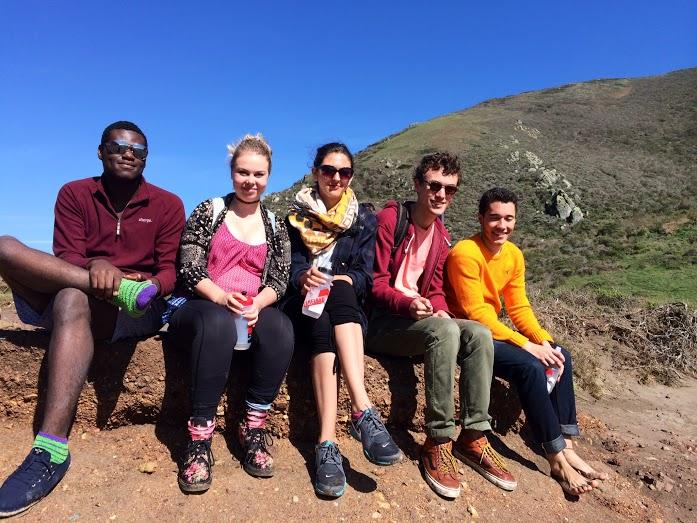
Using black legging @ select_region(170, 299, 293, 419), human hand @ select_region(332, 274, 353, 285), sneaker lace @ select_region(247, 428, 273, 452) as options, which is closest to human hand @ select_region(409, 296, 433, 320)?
human hand @ select_region(332, 274, 353, 285)

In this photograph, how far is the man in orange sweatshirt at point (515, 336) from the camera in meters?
3.23

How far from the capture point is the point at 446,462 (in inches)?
114

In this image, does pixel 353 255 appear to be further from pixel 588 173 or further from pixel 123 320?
pixel 588 173

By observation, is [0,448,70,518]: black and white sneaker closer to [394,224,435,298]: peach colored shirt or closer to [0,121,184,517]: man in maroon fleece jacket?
[0,121,184,517]: man in maroon fleece jacket

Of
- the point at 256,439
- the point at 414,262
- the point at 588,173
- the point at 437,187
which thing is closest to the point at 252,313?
the point at 256,439

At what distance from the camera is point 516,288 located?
3.75 m

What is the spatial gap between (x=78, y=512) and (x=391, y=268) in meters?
2.23

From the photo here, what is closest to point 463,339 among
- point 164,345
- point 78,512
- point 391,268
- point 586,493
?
point 391,268

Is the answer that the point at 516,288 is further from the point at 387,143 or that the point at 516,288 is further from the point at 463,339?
the point at 387,143

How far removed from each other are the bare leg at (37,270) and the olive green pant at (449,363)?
6.09ft

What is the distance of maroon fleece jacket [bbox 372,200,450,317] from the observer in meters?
3.25

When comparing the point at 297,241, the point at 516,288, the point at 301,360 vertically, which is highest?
the point at 297,241

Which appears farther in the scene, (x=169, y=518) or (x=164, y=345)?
(x=164, y=345)

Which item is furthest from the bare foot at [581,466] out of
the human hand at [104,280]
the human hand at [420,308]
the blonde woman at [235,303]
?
the human hand at [104,280]
